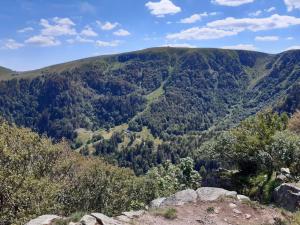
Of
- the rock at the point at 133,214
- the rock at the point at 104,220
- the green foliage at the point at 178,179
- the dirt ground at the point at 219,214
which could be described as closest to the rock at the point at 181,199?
the dirt ground at the point at 219,214

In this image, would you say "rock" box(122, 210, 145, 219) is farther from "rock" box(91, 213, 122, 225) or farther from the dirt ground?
"rock" box(91, 213, 122, 225)

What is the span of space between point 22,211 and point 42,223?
16.0 meters

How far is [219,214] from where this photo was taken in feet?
87.7

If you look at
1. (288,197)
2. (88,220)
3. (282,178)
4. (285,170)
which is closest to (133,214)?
(88,220)

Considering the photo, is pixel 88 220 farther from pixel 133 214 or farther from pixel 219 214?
pixel 219 214

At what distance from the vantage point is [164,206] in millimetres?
28812

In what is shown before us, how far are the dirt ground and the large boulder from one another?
2.11 m

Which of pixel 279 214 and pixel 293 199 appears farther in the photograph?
pixel 293 199

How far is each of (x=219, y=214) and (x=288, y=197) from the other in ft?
20.3

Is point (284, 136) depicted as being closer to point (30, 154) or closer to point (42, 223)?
point (42, 223)

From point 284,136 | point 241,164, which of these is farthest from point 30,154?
point 284,136

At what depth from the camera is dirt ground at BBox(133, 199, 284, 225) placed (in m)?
25.2

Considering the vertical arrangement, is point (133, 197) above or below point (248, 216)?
below

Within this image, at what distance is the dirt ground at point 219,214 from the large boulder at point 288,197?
211 centimetres
